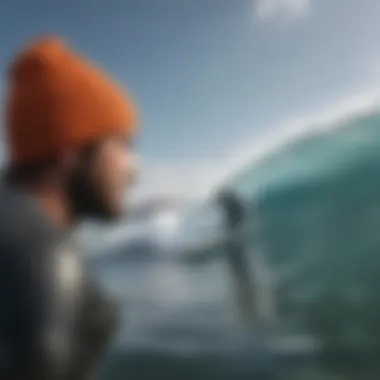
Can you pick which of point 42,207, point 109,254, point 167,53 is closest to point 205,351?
point 109,254

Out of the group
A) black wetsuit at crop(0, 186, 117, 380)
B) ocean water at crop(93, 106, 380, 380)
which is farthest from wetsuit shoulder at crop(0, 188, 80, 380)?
ocean water at crop(93, 106, 380, 380)

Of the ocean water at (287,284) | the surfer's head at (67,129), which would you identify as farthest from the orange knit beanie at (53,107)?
the ocean water at (287,284)

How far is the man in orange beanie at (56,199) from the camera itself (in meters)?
0.48

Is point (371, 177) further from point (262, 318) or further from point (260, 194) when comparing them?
point (262, 318)

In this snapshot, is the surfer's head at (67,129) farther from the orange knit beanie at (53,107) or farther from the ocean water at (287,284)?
the ocean water at (287,284)

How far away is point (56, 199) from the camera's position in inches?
21.0

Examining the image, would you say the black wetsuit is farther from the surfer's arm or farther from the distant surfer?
the distant surfer

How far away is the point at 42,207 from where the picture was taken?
514 millimetres

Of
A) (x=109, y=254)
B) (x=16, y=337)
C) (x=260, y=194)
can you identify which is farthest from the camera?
(x=260, y=194)

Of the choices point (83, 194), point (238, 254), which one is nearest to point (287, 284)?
point (238, 254)

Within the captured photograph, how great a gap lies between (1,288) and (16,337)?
0.11 feet

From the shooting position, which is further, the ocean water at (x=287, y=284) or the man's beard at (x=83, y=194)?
the ocean water at (x=287, y=284)

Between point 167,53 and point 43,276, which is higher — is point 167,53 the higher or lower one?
the higher one

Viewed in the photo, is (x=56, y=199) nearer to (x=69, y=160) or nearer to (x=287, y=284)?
(x=69, y=160)
